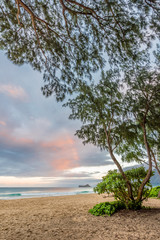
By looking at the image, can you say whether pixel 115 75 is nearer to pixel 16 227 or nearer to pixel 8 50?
pixel 8 50

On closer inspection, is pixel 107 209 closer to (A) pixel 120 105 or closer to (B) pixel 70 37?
(A) pixel 120 105

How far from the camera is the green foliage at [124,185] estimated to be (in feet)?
18.3

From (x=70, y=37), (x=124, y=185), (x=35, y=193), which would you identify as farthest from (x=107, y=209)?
(x=35, y=193)

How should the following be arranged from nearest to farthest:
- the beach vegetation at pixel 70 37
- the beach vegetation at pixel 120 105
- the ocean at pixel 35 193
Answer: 1. the beach vegetation at pixel 70 37
2. the beach vegetation at pixel 120 105
3. the ocean at pixel 35 193

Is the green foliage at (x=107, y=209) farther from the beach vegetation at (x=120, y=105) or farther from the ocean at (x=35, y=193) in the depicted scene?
the ocean at (x=35, y=193)

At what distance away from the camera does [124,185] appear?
575 cm

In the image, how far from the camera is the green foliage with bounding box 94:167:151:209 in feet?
18.3

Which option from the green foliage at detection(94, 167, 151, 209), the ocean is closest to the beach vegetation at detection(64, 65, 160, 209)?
the green foliage at detection(94, 167, 151, 209)

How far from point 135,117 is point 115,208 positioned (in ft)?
12.1

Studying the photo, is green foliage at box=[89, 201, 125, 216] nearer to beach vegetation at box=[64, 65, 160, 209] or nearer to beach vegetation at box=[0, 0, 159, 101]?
beach vegetation at box=[64, 65, 160, 209]

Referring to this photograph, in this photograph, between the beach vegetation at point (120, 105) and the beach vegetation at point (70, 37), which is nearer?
the beach vegetation at point (70, 37)

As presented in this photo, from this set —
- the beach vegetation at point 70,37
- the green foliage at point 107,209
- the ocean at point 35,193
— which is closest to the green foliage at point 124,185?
the green foliage at point 107,209

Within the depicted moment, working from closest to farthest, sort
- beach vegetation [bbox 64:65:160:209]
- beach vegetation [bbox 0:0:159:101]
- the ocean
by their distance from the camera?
beach vegetation [bbox 0:0:159:101]
beach vegetation [bbox 64:65:160:209]
the ocean

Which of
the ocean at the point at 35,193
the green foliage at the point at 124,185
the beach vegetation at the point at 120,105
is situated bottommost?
the ocean at the point at 35,193
